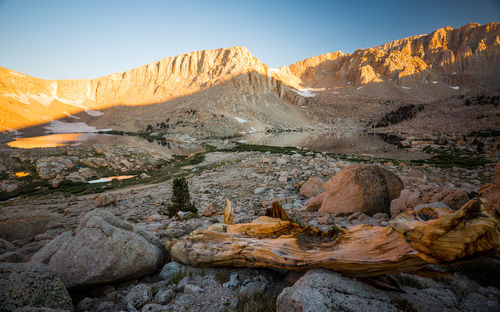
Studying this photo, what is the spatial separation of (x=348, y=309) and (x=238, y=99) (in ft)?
273

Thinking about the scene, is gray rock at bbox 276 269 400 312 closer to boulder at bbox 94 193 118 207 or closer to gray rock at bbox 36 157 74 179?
boulder at bbox 94 193 118 207

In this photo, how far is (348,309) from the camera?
1931mm

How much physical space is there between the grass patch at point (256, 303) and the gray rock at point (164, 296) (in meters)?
0.93

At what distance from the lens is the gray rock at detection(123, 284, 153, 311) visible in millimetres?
2521

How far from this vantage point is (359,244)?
2.87m

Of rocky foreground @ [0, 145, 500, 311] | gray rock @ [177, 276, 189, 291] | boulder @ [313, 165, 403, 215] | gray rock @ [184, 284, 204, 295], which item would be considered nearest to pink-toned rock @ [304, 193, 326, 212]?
boulder @ [313, 165, 403, 215]

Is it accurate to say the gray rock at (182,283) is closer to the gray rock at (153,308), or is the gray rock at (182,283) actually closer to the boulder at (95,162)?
the gray rock at (153,308)

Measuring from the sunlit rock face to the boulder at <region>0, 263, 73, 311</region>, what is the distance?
2495 inches

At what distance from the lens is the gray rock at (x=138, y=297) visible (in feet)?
8.27

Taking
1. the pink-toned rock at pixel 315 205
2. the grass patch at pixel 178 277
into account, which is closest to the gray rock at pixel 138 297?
the grass patch at pixel 178 277

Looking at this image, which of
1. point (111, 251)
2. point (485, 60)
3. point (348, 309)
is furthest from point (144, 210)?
point (485, 60)

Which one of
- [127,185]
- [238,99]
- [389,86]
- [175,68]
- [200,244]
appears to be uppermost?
[175,68]

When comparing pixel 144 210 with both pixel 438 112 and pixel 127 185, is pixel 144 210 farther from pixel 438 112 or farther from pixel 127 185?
pixel 438 112

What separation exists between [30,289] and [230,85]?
Answer: 89.5 meters
